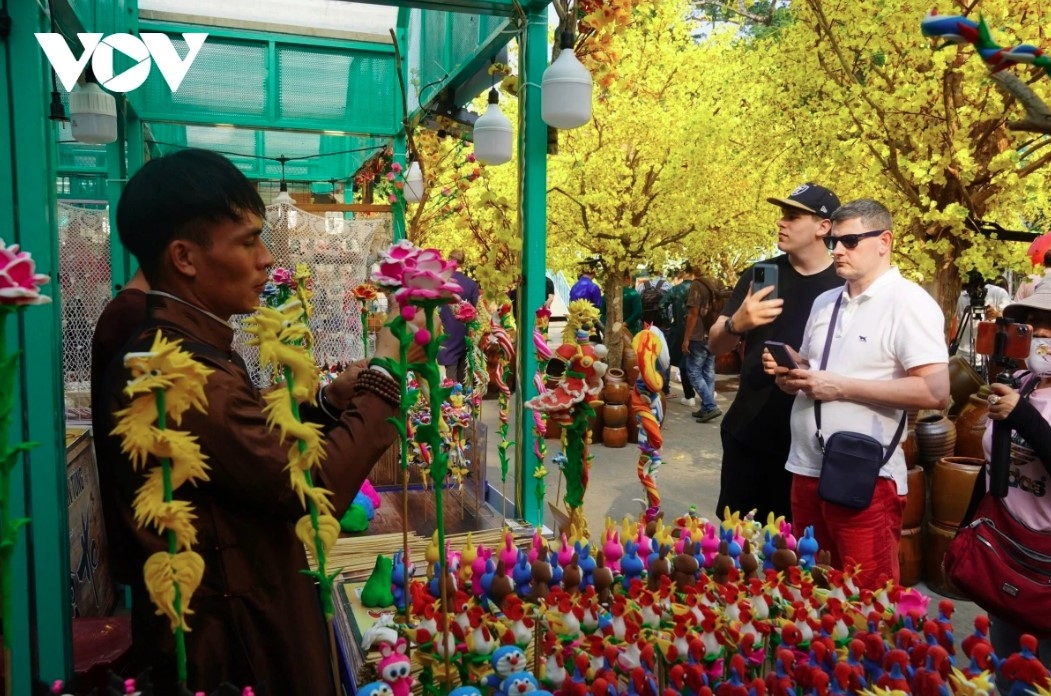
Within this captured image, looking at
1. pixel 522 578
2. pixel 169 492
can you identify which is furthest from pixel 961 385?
pixel 169 492

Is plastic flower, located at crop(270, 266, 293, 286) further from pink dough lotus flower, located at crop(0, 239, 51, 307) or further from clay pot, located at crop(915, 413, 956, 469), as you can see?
pink dough lotus flower, located at crop(0, 239, 51, 307)

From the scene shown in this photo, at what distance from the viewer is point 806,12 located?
548 centimetres

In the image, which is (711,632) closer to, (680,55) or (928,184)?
(928,184)

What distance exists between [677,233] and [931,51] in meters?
4.04

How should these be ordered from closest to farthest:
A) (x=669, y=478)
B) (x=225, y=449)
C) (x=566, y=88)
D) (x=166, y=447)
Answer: (x=166, y=447)
(x=225, y=449)
(x=566, y=88)
(x=669, y=478)

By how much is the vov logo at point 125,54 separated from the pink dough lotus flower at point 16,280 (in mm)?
2350

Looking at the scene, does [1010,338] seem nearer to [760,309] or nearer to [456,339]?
[760,309]

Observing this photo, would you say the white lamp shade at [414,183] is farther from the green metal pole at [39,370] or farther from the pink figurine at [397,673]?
the pink figurine at [397,673]

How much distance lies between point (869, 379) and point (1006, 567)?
644 mm

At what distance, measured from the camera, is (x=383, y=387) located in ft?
4.42

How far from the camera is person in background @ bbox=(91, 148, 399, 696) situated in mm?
1289

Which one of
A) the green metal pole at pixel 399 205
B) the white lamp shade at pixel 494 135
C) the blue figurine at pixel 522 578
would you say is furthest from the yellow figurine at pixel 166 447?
the green metal pole at pixel 399 205

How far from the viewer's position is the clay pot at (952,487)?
3811mm

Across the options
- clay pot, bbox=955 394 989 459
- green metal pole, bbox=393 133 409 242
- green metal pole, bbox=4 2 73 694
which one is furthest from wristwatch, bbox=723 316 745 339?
green metal pole, bbox=393 133 409 242
